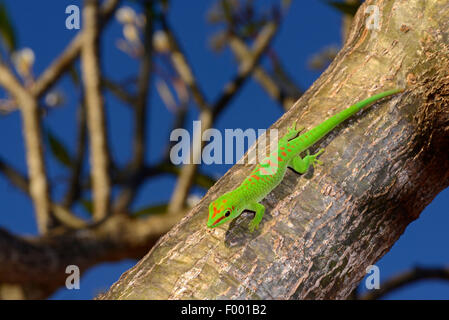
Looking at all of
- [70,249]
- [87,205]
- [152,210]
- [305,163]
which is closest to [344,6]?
[305,163]

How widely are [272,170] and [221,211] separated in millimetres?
427

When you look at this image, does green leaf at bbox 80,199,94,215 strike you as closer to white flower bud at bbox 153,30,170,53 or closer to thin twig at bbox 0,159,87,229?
thin twig at bbox 0,159,87,229

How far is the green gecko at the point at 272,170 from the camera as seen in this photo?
8.84ft

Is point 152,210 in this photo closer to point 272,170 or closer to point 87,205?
point 87,205

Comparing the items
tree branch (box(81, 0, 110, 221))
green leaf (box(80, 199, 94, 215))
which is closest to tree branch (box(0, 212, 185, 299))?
tree branch (box(81, 0, 110, 221))

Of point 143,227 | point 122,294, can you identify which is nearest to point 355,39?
point 122,294

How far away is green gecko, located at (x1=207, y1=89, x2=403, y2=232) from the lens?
2695 millimetres

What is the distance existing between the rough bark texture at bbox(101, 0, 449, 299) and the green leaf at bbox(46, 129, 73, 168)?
20.3 feet

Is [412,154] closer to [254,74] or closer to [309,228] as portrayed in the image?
[309,228]

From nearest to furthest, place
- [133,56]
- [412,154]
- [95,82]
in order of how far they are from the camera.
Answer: [412,154] → [95,82] → [133,56]

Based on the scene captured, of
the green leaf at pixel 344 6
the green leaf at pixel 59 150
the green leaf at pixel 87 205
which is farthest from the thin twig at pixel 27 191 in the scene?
the green leaf at pixel 344 6

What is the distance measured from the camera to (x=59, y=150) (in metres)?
8.50

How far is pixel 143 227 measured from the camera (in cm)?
647
